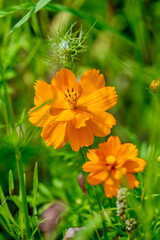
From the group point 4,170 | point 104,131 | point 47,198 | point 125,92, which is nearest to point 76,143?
point 104,131

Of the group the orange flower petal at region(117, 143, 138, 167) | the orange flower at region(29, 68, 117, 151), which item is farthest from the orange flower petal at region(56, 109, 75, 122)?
the orange flower petal at region(117, 143, 138, 167)

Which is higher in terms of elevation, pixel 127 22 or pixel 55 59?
pixel 127 22

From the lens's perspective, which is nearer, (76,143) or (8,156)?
(76,143)

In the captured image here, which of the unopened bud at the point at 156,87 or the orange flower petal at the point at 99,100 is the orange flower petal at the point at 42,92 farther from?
the unopened bud at the point at 156,87

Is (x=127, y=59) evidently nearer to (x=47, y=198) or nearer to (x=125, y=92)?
(x=125, y=92)

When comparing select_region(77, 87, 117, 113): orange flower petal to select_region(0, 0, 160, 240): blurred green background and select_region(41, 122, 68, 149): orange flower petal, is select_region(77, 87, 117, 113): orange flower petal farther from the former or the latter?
select_region(0, 0, 160, 240): blurred green background

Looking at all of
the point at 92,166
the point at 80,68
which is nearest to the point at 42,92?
the point at 92,166
